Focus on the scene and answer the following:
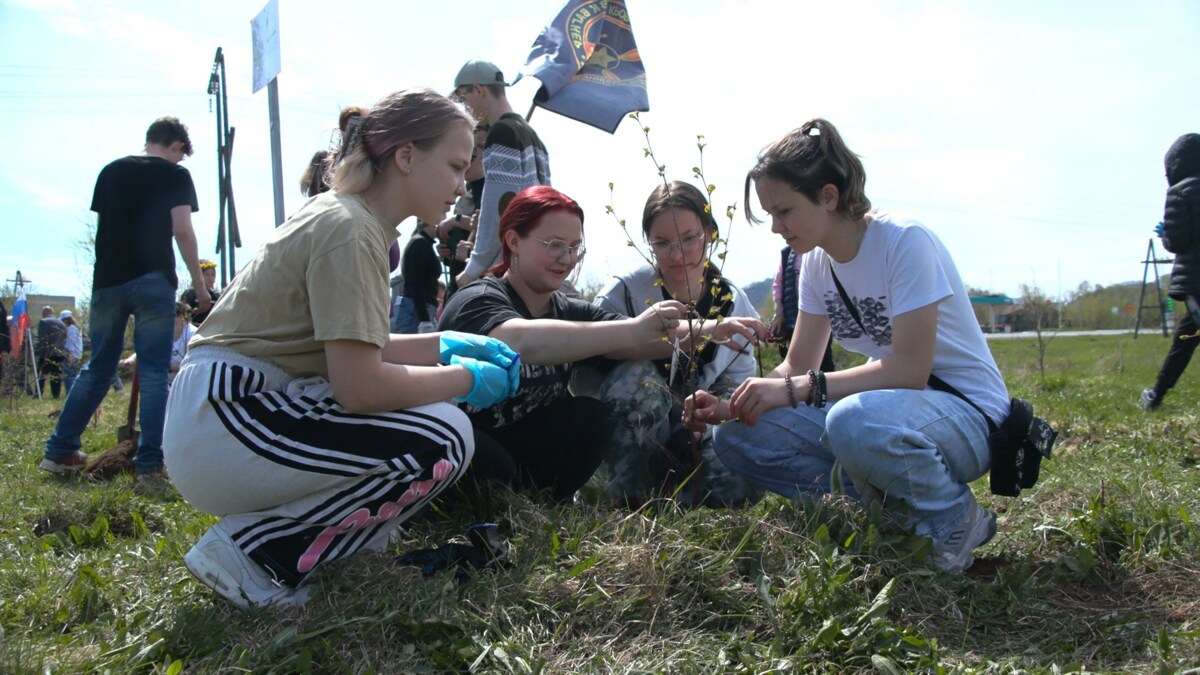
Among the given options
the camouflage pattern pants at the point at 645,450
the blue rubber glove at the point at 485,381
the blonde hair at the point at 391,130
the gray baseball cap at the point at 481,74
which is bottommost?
the camouflage pattern pants at the point at 645,450

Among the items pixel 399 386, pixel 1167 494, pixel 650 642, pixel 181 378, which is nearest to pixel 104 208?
pixel 181 378

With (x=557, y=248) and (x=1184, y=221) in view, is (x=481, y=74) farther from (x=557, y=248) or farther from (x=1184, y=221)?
(x=1184, y=221)

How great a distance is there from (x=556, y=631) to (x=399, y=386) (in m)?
0.68

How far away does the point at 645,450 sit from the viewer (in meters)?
2.89

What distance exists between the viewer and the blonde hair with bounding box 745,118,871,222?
8.20 ft

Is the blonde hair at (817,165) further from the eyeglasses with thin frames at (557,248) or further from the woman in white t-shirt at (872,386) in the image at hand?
the eyeglasses with thin frames at (557,248)

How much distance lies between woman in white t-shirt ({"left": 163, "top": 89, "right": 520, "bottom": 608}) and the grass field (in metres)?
0.14

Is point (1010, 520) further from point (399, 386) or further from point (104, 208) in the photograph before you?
point (104, 208)

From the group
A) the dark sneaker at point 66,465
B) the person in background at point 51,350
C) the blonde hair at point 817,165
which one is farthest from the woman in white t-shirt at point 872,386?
the person in background at point 51,350

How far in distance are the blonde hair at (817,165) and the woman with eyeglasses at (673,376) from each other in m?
0.32

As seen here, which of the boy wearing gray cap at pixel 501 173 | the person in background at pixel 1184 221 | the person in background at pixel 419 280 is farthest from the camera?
the person in background at pixel 1184 221

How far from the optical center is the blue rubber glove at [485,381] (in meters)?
2.27

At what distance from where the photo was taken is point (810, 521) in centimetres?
231

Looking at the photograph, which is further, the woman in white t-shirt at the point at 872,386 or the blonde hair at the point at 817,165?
the blonde hair at the point at 817,165
